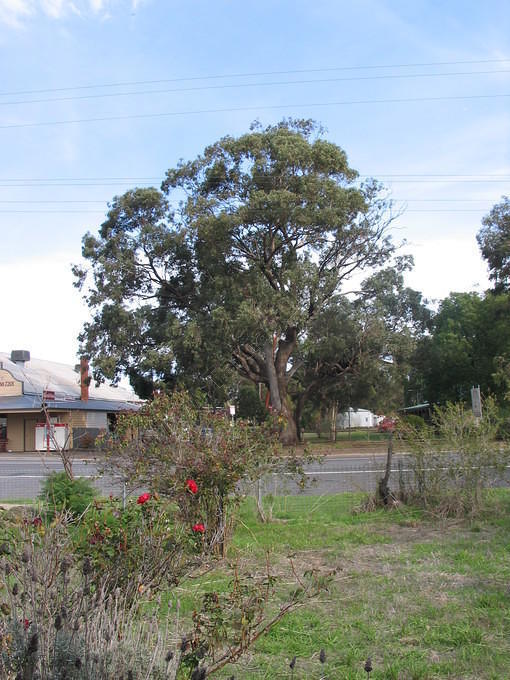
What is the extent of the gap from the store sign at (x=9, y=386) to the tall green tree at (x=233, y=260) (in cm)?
1002

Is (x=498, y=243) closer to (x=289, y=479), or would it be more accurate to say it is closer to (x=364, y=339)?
(x=364, y=339)

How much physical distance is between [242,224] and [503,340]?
19909 millimetres

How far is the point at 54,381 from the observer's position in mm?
48656

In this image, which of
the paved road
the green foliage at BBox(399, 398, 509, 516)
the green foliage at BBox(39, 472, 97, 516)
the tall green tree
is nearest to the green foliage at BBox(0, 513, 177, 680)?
the paved road

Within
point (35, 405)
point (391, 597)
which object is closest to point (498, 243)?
point (35, 405)

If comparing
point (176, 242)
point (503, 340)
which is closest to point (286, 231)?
point (176, 242)

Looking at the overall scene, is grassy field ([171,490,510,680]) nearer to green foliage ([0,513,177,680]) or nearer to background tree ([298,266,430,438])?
green foliage ([0,513,177,680])

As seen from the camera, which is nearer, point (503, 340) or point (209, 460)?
A: point (209, 460)

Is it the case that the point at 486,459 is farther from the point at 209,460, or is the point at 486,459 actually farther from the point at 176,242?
the point at 176,242

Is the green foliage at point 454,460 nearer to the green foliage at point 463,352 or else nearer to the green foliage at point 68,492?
the green foliage at point 68,492

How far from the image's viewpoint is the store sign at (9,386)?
42531 millimetres

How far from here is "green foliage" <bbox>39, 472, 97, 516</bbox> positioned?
27.8 feet

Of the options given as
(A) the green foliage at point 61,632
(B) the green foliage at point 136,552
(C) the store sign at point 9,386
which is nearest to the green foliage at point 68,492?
(B) the green foliage at point 136,552

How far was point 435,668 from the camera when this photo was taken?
433cm
